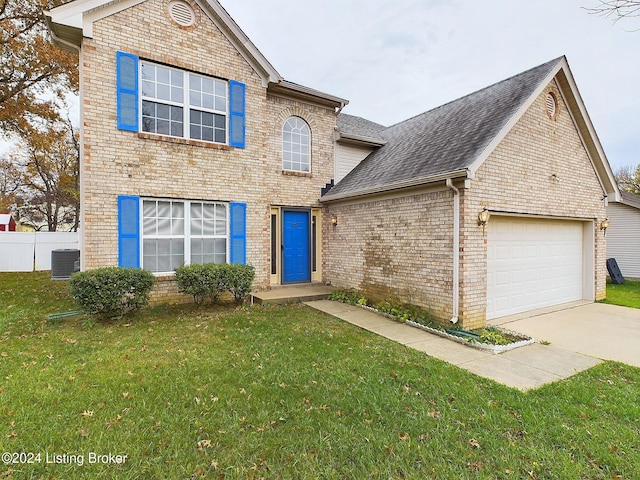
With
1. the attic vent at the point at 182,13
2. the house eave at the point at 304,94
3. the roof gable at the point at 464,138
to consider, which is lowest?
the roof gable at the point at 464,138

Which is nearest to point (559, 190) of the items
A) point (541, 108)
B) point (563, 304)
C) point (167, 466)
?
point (541, 108)

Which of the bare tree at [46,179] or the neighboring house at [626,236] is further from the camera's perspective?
the bare tree at [46,179]

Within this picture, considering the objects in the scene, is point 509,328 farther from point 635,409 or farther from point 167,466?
point 167,466

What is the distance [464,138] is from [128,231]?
8012 millimetres

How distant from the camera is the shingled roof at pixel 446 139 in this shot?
691cm

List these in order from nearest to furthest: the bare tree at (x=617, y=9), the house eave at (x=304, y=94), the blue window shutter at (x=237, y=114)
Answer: the bare tree at (x=617, y=9)
the blue window shutter at (x=237, y=114)
the house eave at (x=304, y=94)

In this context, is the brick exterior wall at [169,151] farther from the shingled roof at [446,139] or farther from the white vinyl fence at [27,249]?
the white vinyl fence at [27,249]

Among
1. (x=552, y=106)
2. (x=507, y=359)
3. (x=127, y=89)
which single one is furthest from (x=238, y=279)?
(x=552, y=106)

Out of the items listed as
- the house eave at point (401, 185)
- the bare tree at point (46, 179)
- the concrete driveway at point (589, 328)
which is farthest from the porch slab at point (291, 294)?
the bare tree at point (46, 179)

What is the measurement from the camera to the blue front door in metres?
10.3

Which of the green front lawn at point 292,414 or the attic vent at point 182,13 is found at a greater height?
the attic vent at point 182,13

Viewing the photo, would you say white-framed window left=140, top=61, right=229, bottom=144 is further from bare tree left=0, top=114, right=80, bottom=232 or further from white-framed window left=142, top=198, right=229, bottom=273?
bare tree left=0, top=114, right=80, bottom=232

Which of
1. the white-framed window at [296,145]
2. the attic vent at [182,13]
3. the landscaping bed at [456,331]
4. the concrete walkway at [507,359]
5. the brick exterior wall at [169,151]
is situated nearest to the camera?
the concrete walkway at [507,359]

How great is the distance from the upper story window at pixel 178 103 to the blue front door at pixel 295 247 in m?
2.80
